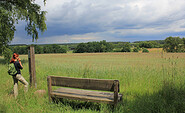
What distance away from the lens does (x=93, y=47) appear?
6506 centimetres

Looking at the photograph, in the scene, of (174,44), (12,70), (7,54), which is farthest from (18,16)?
(174,44)

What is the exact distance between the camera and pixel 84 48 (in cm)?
6278

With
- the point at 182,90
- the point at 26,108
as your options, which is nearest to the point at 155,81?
the point at 182,90

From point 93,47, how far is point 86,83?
201ft

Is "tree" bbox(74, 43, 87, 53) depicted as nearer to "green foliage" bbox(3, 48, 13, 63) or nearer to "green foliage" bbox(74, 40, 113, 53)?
"green foliage" bbox(74, 40, 113, 53)

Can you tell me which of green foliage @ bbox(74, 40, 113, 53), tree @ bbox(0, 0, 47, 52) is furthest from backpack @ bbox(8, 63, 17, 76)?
green foliage @ bbox(74, 40, 113, 53)

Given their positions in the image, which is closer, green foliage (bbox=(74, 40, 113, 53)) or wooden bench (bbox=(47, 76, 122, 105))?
wooden bench (bbox=(47, 76, 122, 105))

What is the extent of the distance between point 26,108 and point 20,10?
1329 cm

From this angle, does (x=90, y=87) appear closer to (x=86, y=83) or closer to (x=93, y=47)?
(x=86, y=83)

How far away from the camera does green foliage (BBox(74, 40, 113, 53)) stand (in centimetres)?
6243

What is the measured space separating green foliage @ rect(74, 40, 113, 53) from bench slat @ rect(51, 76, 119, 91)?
57.5m

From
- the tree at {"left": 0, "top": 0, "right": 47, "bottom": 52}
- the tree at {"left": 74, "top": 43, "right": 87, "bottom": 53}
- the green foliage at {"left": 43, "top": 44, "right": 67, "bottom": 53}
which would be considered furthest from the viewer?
the tree at {"left": 74, "top": 43, "right": 87, "bottom": 53}

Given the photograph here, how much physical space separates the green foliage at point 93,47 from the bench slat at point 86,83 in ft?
189

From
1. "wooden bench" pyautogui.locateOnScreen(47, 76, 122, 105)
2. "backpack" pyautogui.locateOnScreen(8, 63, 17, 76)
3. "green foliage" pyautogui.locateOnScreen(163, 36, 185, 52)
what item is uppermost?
"green foliage" pyautogui.locateOnScreen(163, 36, 185, 52)
